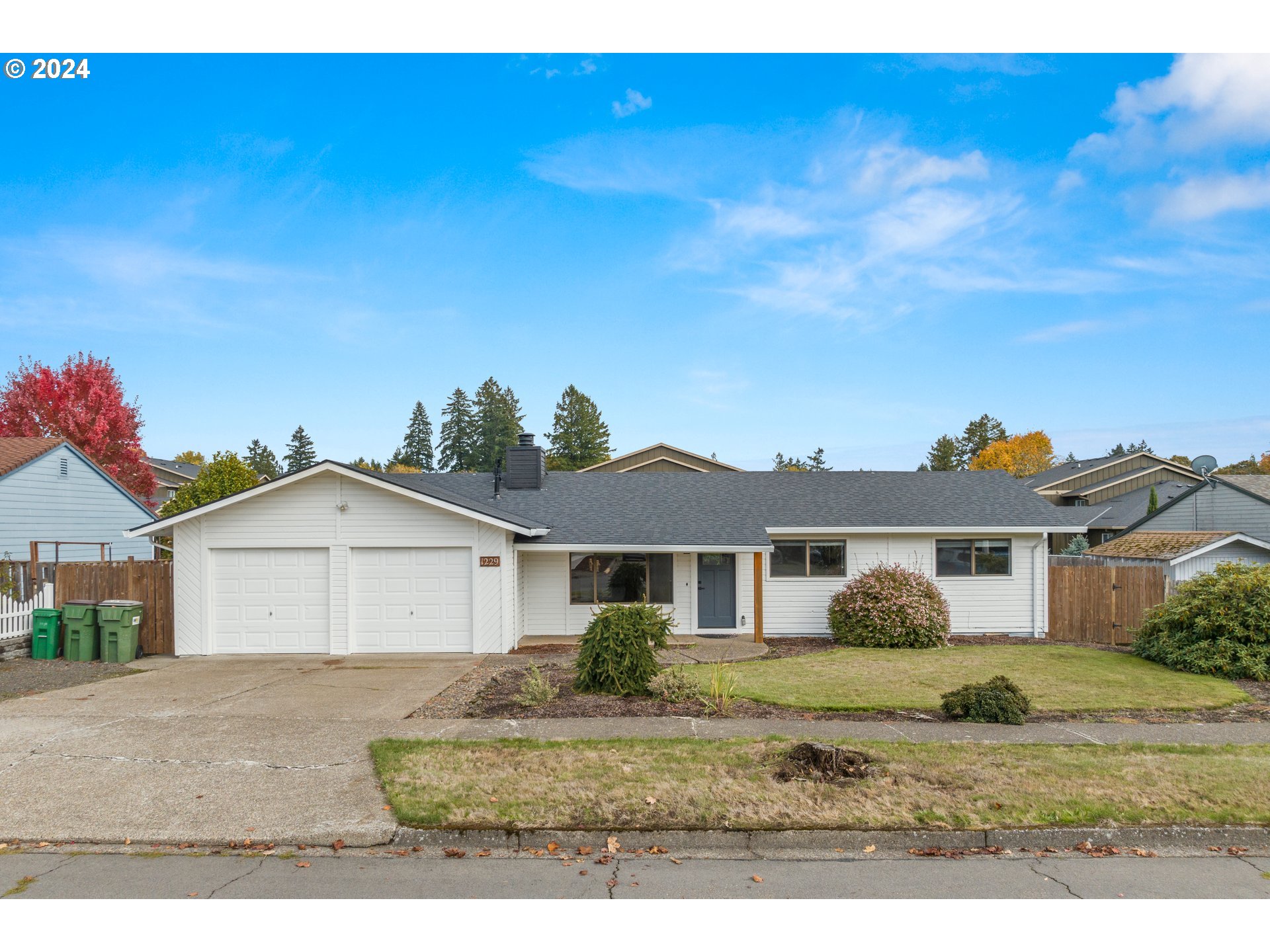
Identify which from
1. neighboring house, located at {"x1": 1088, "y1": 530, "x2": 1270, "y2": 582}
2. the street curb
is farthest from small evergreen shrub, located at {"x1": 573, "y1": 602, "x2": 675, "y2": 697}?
neighboring house, located at {"x1": 1088, "y1": 530, "x2": 1270, "y2": 582}

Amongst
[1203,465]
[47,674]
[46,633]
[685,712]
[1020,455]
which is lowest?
[47,674]

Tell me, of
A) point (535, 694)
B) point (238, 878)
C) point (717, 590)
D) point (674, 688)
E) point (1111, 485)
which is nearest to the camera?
point (238, 878)

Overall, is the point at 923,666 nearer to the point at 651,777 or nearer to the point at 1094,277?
the point at 651,777

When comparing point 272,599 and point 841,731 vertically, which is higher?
point 272,599

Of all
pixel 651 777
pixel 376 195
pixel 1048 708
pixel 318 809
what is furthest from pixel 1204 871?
pixel 376 195

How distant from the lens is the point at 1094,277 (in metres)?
20.3

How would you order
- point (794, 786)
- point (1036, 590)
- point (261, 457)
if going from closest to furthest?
point (794, 786), point (1036, 590), point (261, 457)

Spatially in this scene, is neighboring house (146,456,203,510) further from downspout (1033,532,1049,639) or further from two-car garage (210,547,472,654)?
downspout (1033,532,1049,639)

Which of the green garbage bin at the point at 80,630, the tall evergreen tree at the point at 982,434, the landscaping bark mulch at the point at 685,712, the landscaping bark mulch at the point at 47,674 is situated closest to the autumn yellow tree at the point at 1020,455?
the tall evergreen tree at the point at 982,434

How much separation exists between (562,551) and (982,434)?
7121 centimetres

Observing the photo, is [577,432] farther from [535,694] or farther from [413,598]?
[535,694]

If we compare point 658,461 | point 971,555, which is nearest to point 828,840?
point 971,555

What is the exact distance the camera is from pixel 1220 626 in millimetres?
13125

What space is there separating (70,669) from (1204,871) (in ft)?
51.7
